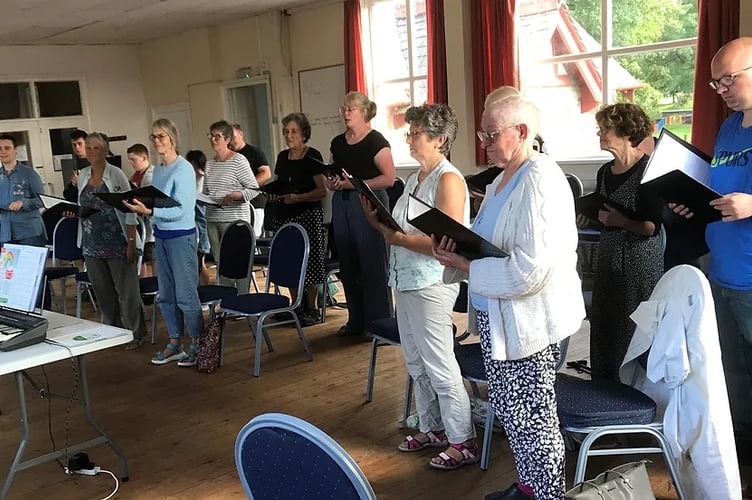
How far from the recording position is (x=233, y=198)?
5.07 metres

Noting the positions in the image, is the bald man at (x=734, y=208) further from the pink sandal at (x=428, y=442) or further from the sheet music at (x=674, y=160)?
the pink sandal at (x=428, y=442)

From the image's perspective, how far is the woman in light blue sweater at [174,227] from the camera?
13.5 ft

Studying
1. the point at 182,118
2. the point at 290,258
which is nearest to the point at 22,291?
the point at 290,258

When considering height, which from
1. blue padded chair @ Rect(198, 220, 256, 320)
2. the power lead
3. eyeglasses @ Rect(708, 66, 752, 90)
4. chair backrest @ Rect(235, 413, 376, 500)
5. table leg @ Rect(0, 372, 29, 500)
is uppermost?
eyeglasses @ Rect(708, 66, 752, 90)

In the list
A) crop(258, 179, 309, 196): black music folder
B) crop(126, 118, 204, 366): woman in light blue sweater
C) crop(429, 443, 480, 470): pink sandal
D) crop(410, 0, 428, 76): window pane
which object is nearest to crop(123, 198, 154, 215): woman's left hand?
crop(126, 118, 204, 366): woman in light blue sweater

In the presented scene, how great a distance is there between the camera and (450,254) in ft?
7.26

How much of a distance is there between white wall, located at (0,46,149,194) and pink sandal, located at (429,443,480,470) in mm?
8987

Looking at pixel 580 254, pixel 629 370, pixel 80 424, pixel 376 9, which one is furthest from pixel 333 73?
pixel 629 370

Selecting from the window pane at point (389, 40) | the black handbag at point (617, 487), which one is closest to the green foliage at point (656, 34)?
the window pane at point (389, 40)

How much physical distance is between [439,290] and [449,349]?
0.24m

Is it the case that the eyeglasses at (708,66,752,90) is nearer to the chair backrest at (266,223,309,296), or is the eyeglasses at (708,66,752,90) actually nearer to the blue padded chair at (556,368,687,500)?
the blue padded chair at (556,368,687,500)

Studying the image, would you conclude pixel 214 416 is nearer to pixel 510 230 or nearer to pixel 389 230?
pixel 389 230

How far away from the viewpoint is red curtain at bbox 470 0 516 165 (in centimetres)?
640

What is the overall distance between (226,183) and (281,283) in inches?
43.3
